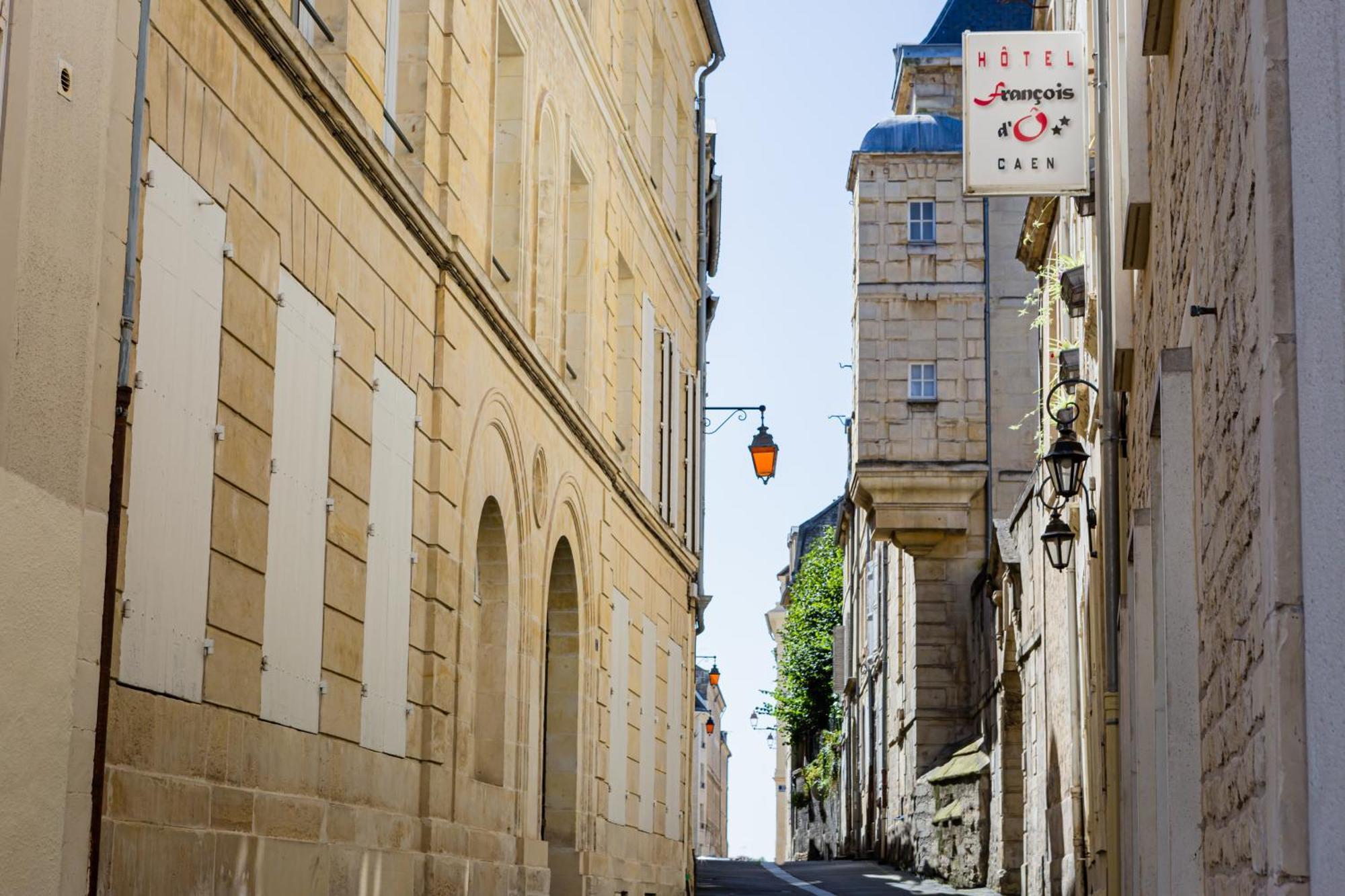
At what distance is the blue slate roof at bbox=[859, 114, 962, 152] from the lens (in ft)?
125

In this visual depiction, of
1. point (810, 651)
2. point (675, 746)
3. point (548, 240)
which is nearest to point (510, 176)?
point (548, 240)

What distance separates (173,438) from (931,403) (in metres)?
29.2

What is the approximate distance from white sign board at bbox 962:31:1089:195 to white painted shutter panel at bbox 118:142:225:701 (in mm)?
7566

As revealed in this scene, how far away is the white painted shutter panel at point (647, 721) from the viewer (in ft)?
72.0

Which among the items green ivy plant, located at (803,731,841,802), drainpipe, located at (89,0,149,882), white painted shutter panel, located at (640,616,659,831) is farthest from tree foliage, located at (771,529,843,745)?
drainpipe, located at (89,0,149,882)

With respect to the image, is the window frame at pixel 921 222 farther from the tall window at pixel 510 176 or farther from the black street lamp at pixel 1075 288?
the tall window at pixel 510 176

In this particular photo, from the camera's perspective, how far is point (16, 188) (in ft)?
23.8

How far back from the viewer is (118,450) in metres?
7.91

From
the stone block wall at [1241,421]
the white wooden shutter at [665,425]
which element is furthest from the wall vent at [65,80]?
the white wooden shutter at [665,425]

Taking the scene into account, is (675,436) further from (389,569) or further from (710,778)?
(710,778)

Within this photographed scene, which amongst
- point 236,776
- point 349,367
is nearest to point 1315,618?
point 236,776

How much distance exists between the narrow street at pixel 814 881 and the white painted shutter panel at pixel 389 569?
1444cm

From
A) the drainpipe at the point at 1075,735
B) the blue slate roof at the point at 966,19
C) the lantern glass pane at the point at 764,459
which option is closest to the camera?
the drainpipe at the point at 1075,735

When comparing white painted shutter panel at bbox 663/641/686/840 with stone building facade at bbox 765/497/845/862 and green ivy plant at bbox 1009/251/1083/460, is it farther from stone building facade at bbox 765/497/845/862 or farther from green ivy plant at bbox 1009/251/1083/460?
stone building facade at bbox 765/497/845/862
